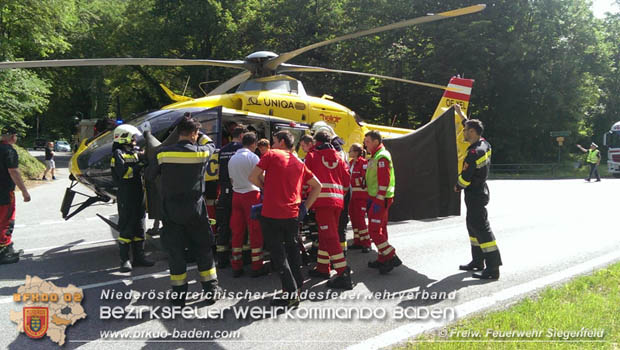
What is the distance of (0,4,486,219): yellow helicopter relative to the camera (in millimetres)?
6234

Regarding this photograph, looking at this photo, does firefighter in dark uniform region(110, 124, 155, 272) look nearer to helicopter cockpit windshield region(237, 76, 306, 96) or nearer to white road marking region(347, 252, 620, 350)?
helicopter cockpit windshield region(237, 76, 306, 96)

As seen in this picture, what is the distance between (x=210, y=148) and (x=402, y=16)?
31073 mm

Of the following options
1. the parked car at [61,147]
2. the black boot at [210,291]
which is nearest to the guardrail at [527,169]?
the black boot at [210,291]

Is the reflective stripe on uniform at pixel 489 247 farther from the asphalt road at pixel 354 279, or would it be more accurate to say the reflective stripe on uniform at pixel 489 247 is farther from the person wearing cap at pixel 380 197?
the person wearing cap at pixel 380 197

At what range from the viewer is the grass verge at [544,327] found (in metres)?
3.47

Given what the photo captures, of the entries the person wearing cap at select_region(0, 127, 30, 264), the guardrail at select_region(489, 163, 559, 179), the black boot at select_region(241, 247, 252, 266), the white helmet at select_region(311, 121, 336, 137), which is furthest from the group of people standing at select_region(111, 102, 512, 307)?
the guardrail at select_region(489, 163, 559, 179)

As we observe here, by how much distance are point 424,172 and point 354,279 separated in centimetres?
249

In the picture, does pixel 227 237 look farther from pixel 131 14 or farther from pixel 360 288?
pixel 131 14

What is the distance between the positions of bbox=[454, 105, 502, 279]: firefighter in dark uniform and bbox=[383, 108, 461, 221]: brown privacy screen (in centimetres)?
139

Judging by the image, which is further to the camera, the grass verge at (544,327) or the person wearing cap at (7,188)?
the person wearing cap at (7,188)

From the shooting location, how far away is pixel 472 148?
18.3 ft

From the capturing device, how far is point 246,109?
7.64 metres

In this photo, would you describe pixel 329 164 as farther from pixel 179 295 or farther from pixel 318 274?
pixel 179 295

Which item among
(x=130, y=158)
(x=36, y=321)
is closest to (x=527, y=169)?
(x=130, y=158)
